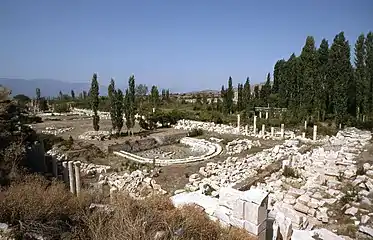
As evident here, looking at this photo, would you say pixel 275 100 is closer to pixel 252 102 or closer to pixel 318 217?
pixel 252 102

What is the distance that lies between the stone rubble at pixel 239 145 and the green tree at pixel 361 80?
13317 millimetres

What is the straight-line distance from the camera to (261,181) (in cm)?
1262

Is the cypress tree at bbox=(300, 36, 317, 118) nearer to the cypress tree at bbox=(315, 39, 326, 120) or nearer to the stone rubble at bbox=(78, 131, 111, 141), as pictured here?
the cypress tree at bbox=(315, 39, 326, 120)

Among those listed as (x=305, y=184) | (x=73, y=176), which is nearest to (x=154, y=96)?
(x=73, y=176)

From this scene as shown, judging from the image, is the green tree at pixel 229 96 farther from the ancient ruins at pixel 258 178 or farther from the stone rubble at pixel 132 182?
the stone rubble at pixel 132 182

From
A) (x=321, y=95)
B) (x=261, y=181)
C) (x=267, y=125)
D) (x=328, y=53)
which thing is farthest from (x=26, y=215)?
(x=328, y=53)

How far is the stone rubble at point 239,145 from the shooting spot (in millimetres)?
20578

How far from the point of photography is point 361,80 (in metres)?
29.6

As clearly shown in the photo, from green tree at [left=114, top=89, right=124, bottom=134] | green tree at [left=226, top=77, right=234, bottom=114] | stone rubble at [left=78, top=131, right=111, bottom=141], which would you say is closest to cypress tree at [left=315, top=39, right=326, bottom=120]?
green tree at [left=226, top=77, right=234, bottom=114]

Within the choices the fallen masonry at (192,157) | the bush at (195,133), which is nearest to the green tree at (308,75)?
the bush at (195,133)

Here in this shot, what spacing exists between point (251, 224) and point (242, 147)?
14.9 metres

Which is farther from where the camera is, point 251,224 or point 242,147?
point 242,147

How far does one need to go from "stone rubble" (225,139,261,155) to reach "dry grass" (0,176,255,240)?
14.0m

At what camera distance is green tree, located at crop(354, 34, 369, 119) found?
28.2 meters
